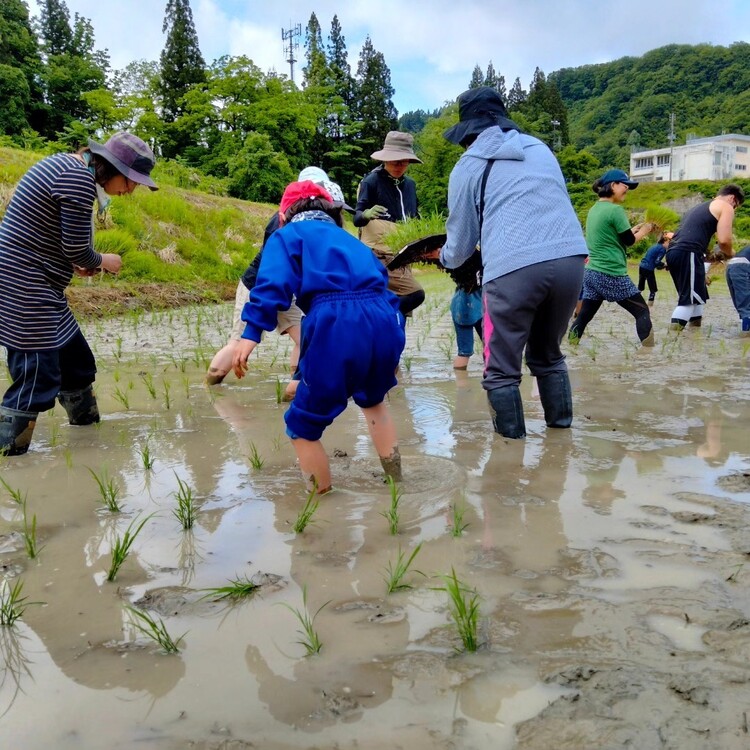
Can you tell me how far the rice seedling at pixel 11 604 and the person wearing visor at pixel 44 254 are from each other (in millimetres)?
1586

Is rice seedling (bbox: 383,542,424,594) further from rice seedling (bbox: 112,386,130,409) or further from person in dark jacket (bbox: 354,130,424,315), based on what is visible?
person in dark jacket (bbox: 354,130,424,315)

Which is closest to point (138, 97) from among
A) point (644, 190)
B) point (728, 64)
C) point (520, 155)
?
point (520, 155)

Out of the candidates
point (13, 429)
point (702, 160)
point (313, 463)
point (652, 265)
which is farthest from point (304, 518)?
point (702, 160)

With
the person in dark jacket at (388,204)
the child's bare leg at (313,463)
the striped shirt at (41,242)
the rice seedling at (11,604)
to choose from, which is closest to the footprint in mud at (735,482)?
the child's bare leg at (313,463)

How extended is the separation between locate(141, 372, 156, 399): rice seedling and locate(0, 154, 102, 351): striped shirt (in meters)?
1.14

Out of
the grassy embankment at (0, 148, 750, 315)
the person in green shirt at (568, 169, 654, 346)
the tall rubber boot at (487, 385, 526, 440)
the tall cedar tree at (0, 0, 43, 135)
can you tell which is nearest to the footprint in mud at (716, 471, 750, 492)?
the tall rubber boot at (487, 385, 526, 440)

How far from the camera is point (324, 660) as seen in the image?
5.53ft

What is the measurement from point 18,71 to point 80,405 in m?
35.1

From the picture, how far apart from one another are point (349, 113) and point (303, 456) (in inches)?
2154

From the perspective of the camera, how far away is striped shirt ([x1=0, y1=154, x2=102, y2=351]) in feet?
11.2

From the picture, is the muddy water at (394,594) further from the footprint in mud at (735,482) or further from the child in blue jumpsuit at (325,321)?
the child in blue jumpsuit at (325,321)

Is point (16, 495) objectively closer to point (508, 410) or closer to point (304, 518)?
point (304, 518)

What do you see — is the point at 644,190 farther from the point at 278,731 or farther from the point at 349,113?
the point at 278,731

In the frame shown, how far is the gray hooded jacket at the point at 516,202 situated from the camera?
3369 millimetres
